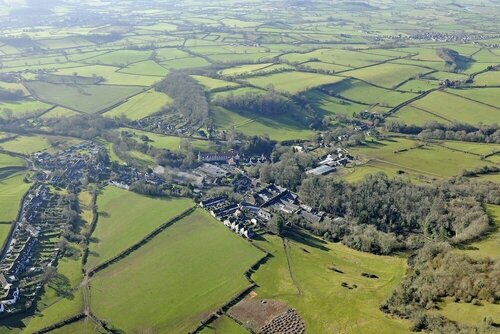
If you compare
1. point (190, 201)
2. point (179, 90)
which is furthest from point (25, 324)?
point (179, 90)

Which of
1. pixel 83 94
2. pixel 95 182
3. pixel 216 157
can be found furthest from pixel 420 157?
pixel 83 94

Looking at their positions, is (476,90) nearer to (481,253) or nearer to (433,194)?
(433,194)

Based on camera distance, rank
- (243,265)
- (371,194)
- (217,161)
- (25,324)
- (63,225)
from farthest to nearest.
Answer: (217,161), (371,194), (63,225), (243,265), (25,324)

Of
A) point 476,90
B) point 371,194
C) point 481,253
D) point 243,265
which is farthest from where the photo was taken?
point 476,90

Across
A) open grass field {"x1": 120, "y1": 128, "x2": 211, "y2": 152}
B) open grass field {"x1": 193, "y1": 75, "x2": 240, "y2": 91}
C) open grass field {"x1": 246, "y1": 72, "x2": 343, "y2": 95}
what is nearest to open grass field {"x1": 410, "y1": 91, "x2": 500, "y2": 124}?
open grass field {"x1": 246, "y1": 72, "x2": 343, "y2": 95}

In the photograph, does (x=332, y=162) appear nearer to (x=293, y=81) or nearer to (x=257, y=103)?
(x=257, y=103)

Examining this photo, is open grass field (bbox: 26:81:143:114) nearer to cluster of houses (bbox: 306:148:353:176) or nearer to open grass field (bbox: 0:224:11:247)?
open grass field (bbox: 0:224:11:247)
